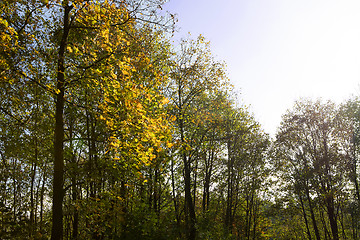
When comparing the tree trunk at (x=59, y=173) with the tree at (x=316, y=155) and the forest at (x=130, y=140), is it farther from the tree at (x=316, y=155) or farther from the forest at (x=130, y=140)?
the tree at (x=316, y=155)

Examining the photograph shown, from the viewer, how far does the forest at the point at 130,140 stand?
6359 millimetres

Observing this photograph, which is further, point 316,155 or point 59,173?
point 316,155

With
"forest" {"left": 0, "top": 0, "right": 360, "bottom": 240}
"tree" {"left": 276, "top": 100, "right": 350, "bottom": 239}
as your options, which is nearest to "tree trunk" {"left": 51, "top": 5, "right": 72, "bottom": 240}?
"forest" {"left": 0, "top": 0, "right": 360, "bottom": 240}

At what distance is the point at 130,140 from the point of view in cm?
662

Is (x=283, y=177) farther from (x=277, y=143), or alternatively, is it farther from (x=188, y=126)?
(x=188, y=126)

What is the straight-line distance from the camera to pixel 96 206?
680 centimetres

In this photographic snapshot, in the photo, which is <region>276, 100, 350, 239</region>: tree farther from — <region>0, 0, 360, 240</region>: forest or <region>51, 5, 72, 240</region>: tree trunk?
<region>51, 5, 72, 240</region>: tree trunk

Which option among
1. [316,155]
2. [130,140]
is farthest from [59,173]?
[316,155]

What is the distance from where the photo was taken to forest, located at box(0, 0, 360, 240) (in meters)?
6.36

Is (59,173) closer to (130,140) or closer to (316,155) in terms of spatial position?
(130,140)

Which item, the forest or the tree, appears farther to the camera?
the tree

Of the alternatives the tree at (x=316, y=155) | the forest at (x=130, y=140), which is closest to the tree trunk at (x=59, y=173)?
the forest at (x=130, y=140)

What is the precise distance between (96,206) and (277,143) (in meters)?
20.2

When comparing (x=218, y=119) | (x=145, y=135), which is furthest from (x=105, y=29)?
(x=218, y=119)
